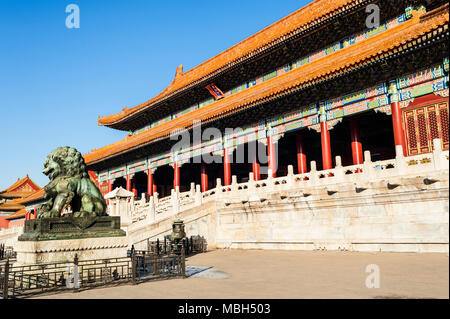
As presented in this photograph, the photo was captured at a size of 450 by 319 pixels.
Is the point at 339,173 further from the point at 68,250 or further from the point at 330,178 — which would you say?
the point at 68,250

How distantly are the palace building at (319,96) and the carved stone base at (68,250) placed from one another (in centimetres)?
765

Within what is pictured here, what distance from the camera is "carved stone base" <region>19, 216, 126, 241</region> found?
23.1 ft

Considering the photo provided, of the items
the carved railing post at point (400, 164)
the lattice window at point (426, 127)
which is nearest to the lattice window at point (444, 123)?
the lattice window at point (426, 127)

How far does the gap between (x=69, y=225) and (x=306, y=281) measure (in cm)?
479

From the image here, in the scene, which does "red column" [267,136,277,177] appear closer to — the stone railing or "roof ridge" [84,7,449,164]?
"roof ridge" [84,7,449,164]

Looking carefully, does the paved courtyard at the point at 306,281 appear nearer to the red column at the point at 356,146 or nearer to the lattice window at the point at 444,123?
the lattice window at the point at 444,123

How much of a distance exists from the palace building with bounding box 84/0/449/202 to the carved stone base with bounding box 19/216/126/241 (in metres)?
7.65

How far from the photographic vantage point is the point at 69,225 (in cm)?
739

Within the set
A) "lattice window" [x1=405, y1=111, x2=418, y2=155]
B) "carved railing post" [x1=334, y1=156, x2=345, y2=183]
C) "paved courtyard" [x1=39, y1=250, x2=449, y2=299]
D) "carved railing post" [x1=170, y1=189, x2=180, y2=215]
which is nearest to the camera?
"paved courtyard" [x1=39, y1=250, x2=449, y2=299]

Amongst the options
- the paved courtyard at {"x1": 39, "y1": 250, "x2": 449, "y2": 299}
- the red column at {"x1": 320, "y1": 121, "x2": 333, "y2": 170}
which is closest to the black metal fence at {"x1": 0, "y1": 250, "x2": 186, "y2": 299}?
the paved courtyard at {"x1": 39, "y1": 250, "x2": 449, "y2": 299}

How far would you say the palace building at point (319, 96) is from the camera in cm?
1119
